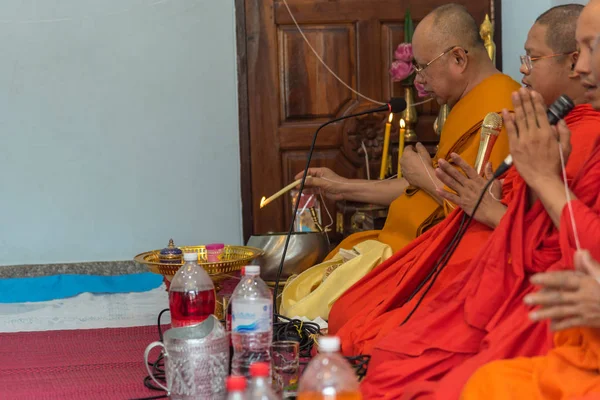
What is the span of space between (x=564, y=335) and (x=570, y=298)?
0.23 metres

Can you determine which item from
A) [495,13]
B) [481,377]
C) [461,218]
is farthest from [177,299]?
[495,13]

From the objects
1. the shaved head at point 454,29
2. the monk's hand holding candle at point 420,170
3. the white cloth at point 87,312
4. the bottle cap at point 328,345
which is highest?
the shaved head at point 454,29

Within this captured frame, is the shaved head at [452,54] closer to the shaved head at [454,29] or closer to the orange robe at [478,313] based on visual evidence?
the shaved head at [454,29]

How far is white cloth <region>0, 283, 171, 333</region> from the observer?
11.0ft

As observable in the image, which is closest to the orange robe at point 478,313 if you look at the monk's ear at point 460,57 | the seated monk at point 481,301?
the seated monk at point 481,301

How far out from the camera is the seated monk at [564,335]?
1.43m

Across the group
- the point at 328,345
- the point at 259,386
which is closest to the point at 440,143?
the point at 328,345

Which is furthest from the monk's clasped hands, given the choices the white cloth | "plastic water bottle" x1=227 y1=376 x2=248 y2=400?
the white cloth

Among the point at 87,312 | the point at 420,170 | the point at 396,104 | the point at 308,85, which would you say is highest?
the point at 308,85

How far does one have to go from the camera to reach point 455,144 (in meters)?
2.87

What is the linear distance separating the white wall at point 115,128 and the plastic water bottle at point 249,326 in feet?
8.23

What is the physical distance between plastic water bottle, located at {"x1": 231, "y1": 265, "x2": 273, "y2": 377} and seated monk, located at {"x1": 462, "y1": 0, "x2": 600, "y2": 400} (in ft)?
1.83

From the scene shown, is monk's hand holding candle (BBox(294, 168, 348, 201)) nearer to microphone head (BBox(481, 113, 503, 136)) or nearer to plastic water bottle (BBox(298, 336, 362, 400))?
microphone head (BBox(481, 113, 503, 136))

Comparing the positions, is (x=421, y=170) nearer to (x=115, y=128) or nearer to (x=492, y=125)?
(x=492, y=125)
